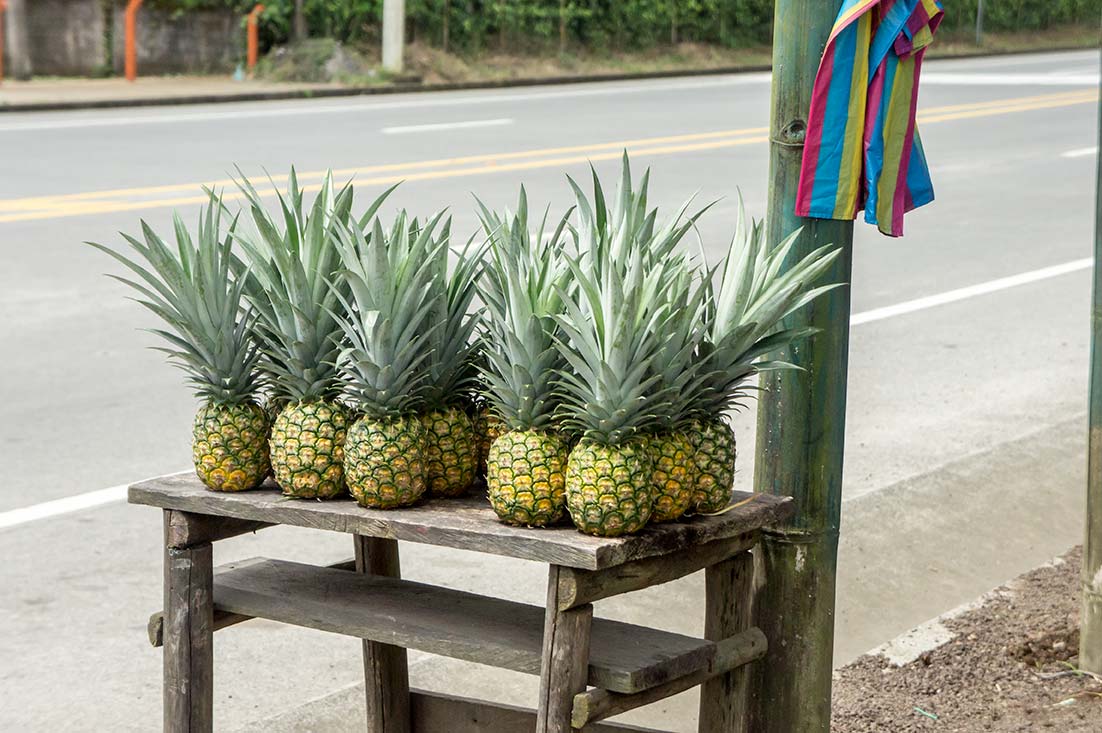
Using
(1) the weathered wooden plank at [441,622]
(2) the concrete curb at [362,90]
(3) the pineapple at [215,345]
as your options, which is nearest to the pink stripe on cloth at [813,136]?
(1) the weathered wooden plank at [441,622]

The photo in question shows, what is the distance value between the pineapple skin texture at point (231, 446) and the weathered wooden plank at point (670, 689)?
0.84 m

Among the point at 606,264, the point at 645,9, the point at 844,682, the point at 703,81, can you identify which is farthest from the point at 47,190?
the point at 645,9

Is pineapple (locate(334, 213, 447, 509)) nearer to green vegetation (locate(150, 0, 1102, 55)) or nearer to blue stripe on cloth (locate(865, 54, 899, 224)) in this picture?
blue stripe on cloth (locate(865, 54, 899, 224))

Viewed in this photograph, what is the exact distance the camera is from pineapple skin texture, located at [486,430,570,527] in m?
2.79

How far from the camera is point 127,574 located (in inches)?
216

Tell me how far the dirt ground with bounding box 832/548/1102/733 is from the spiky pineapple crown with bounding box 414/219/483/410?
1617 mm

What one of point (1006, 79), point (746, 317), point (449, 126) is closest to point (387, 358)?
point (746, 317)

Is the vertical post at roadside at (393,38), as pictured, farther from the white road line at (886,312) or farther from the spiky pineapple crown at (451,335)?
the spiky pineapple crown at (451,335)

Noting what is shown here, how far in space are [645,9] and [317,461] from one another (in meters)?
31.7

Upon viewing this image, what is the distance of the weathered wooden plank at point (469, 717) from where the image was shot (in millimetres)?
3363

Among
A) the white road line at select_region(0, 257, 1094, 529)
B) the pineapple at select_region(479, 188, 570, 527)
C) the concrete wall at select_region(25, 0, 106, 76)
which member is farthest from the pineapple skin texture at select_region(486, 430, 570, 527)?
the concrete wall at select_region(25, 0, 106, 76)

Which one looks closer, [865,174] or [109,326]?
[865,174]

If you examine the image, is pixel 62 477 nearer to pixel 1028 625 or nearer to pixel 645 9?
pixel 1028 625

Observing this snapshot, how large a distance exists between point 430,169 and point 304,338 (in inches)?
473
